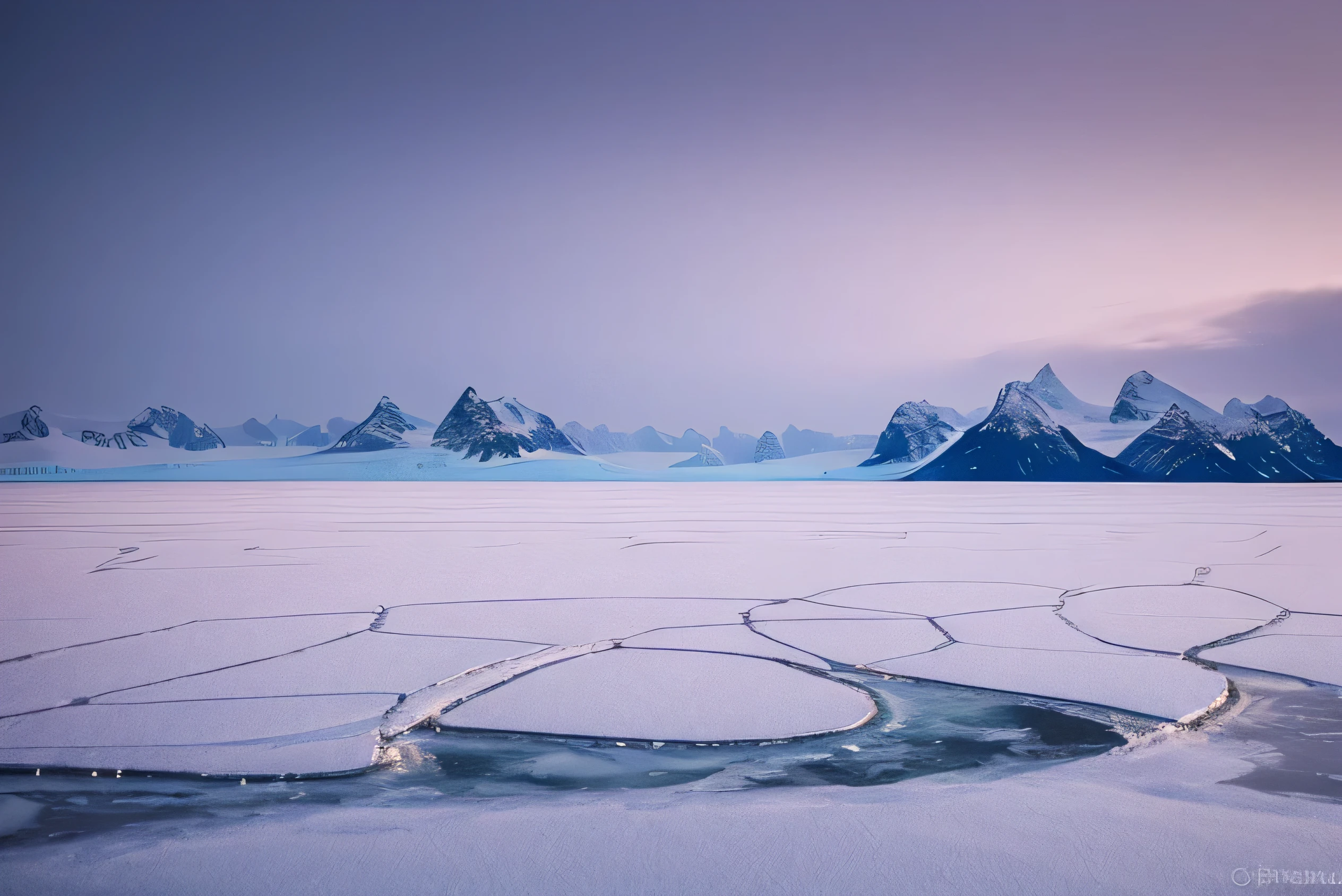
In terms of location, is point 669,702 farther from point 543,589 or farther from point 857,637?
point 543,589

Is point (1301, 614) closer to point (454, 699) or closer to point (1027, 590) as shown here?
point (1027, 590)

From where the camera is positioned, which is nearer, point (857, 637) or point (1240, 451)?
point (857, 637)

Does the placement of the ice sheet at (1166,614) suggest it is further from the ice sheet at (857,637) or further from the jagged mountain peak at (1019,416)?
the jagged mountain peak at (1019,416)

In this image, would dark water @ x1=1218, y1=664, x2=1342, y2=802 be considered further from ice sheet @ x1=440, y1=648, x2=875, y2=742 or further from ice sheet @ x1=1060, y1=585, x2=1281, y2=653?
ice sheet @ x1=440, y1=648, x2=875, y2=742

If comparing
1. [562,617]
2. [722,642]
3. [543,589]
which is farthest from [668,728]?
[543,589]

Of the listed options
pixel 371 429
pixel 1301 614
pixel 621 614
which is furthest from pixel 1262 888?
pixel 371 429

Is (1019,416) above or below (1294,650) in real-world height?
above
